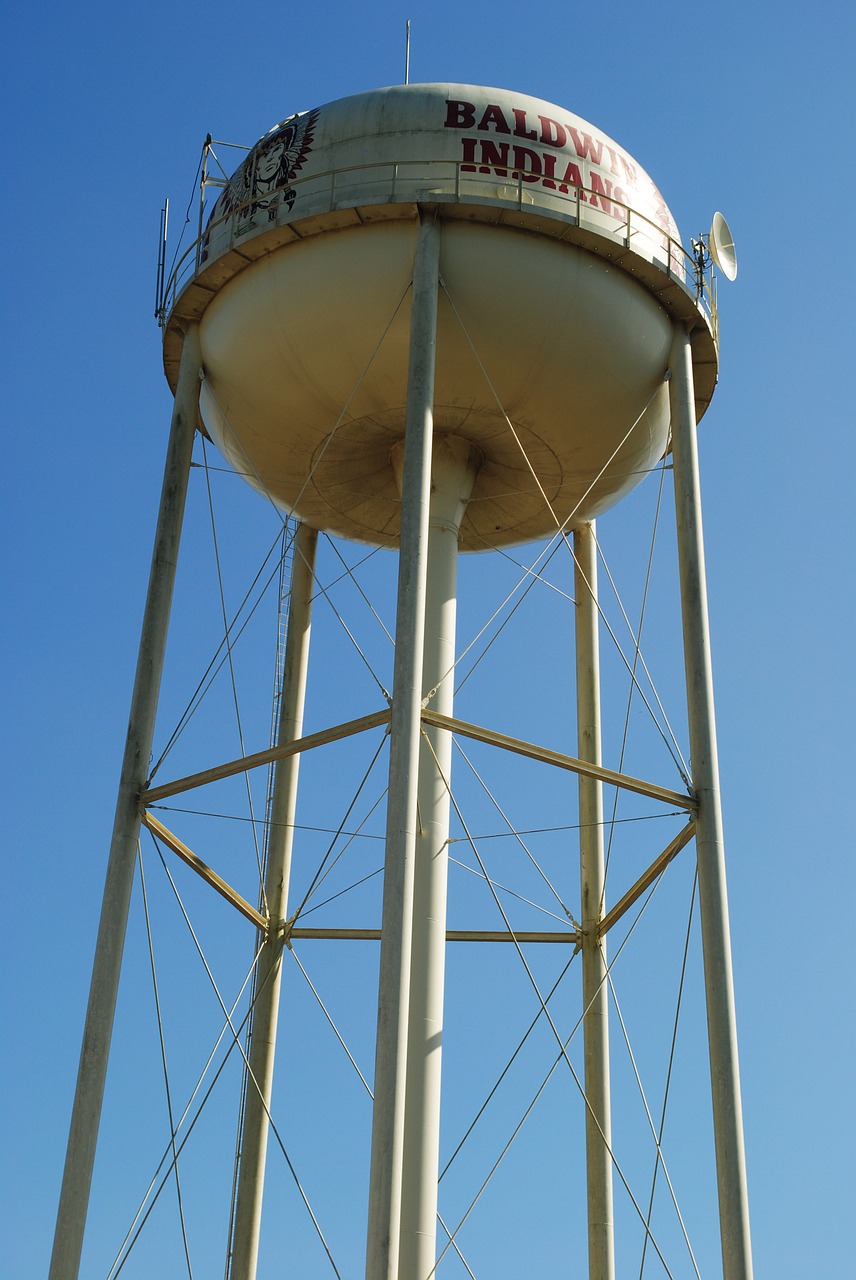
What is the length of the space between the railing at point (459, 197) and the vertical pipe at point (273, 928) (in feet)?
13.5

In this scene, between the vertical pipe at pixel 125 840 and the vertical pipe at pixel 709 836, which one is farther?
the vertical pipe at pixel 125 840

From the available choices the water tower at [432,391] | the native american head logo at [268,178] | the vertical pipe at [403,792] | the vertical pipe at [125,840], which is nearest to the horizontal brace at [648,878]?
the water tower at [432,391]

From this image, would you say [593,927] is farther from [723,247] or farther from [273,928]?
[723,247]

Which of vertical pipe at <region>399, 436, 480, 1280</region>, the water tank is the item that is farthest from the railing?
vertical pipe at <region>399, 436, 480, 1280</region>

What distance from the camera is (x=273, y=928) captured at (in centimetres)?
1563

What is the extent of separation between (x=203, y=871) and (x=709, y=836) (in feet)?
14.6

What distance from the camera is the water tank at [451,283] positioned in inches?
520

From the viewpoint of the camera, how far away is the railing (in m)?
13.1

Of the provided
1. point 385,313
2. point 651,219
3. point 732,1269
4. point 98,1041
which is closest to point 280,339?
point 385,313

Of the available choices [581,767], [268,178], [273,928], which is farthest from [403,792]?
[268,178]

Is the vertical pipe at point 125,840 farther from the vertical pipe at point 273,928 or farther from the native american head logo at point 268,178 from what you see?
the vertical pipe at point 273,928

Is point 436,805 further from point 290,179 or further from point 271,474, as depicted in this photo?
point 290,179

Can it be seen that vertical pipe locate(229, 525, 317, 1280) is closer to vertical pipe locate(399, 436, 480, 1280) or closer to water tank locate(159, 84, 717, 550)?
vertical pipe locate(399, 436, 480, 1280)

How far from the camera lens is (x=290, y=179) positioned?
44.8ft
